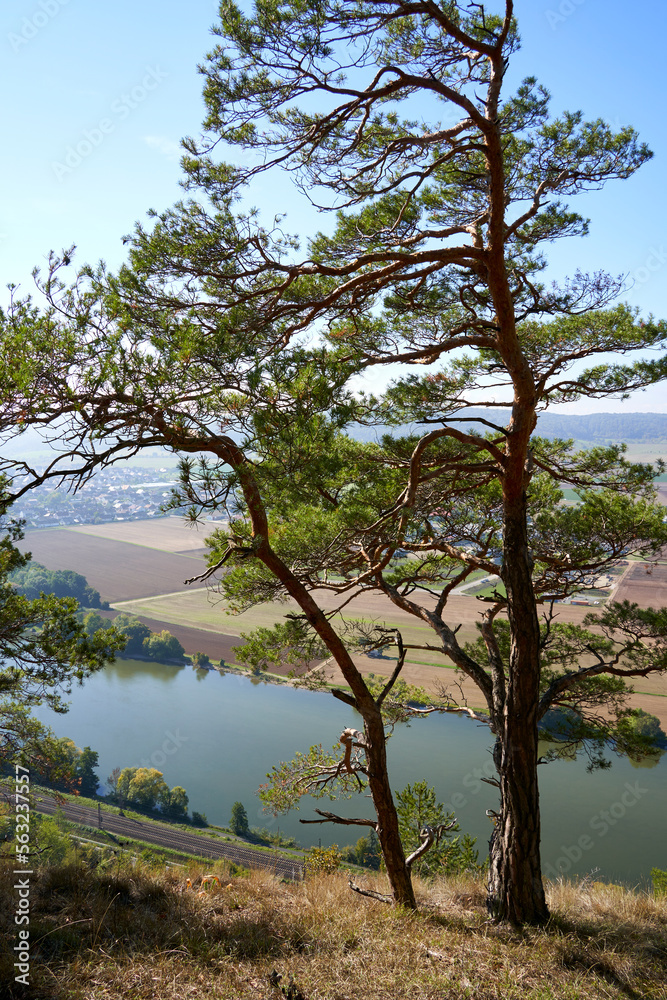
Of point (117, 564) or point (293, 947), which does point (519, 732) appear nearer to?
point (293, 947)

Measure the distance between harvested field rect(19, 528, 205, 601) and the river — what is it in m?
6.50

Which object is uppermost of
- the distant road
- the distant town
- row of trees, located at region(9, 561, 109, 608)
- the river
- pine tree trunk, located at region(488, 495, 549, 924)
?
the distant town

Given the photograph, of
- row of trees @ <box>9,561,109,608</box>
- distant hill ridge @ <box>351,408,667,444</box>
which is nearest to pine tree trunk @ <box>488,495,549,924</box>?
row of trees @ <box>9,561,109,608</box>

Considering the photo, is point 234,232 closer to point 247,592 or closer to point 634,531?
point 247,592

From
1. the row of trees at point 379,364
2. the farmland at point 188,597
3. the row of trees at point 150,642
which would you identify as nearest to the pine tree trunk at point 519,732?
the row of trees at point 379,364

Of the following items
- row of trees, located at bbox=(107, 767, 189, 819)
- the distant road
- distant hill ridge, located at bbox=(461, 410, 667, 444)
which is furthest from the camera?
distant hill ridge, located at bbox=(461, 410, 667, 444)

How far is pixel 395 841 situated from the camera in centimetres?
378

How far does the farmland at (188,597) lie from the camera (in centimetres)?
2130

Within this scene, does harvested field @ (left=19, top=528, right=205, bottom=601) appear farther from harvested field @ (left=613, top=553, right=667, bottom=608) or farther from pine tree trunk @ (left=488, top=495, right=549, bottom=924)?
pine tree trunk @ (left=488, top=495, right=549, bottom=924)

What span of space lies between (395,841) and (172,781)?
19.9 metres

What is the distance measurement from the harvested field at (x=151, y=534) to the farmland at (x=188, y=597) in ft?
0.25

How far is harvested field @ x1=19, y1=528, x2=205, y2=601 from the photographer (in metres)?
36.0

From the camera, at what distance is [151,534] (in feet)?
157

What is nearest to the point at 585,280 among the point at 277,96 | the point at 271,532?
the point at 277,96
